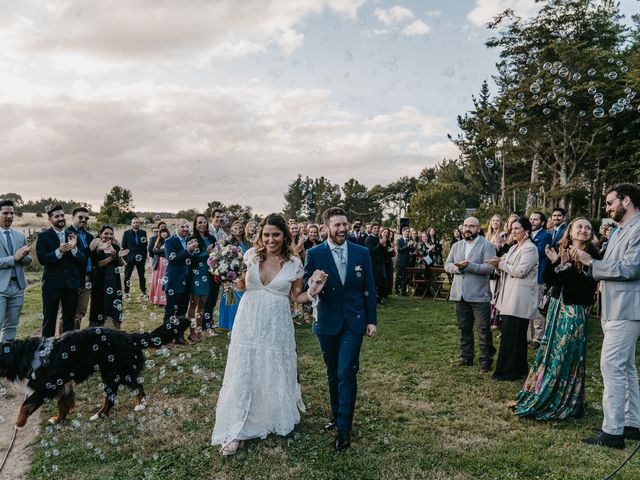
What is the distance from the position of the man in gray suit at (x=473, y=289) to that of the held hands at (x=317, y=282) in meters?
3.67

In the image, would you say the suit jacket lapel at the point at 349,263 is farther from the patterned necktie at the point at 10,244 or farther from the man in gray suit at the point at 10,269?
the patterned necktie at the point at 10,244

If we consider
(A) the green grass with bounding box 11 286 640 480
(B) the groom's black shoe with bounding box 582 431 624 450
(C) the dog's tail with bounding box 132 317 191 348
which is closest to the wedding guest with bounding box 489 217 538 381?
(A) the green grass with bounding box 11 286 640 480

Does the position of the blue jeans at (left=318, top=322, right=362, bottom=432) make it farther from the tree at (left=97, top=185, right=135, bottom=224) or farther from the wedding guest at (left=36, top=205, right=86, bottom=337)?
the tree at (left=97, top=185, right=135, bottom=224)

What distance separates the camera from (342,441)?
4430mm

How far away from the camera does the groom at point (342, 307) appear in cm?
448

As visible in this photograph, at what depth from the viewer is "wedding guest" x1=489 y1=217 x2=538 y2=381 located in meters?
6.55

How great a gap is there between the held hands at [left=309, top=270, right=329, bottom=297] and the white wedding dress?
0.45 metres

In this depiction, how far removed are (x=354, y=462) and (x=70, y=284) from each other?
5540 mm

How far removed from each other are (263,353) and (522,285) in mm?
4127

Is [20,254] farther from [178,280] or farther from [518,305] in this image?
[518,305]

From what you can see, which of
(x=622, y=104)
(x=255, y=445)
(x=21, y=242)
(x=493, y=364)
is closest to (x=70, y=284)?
(x=21, y=242)

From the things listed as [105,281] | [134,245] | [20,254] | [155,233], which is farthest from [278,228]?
[155,233]

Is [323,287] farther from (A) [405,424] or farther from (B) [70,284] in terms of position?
(B) [70,284]

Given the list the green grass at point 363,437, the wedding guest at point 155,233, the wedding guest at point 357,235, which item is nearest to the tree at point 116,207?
the wedding guest at point 155,233
